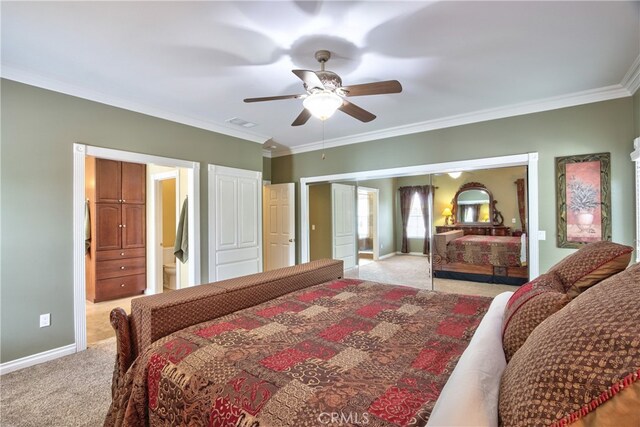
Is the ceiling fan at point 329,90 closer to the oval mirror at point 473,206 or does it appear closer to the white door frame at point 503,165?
the white door frame at point 503,165

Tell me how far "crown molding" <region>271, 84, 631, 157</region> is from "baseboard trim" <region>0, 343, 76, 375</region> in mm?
4278

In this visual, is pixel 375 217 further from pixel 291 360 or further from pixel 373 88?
pixel 291 360

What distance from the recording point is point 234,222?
4.48m

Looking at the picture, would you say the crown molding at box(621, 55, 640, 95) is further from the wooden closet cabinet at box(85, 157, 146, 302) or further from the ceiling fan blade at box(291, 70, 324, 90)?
the wooden closet cabinet at box(85, 157, 146, 302)

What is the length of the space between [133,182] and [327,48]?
13.9 ft

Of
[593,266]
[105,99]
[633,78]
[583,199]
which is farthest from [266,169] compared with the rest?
[593,266]

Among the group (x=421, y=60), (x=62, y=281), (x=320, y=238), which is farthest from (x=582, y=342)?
(x=320, y=238)

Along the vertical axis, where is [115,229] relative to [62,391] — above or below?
above

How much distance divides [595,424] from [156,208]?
560 cm

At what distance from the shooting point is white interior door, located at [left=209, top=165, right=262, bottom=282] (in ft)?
13.9

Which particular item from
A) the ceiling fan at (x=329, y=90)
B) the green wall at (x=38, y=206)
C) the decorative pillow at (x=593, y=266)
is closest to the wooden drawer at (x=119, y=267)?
the green wall at (x=38, y=206)

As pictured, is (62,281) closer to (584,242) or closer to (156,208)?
(156,208)

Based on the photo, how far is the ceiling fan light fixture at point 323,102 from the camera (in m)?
2.25

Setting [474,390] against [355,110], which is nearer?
[474,390]
